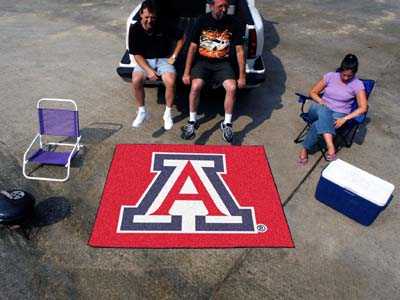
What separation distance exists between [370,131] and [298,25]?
4.79 m

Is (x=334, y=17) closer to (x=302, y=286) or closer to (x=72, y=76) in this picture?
(x=72, y=76)

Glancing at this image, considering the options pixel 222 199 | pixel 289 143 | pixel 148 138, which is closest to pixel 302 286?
pixel 222 199

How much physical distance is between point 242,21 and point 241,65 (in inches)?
35.6

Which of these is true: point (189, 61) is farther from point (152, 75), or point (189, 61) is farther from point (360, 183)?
point (360, 183)

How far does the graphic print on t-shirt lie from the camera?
521 centimetres

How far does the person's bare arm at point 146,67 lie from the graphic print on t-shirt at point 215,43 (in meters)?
0.72

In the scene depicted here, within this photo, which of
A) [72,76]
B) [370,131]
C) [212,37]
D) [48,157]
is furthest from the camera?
[72,76]

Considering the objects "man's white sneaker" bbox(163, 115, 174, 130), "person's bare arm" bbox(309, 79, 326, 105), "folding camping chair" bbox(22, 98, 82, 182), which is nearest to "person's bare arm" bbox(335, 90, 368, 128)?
"person's bare arm" bbox(309, 79, 326, 105)

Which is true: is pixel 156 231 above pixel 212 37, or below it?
below

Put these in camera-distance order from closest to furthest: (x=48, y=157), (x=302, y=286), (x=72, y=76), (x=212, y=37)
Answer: (x=302, y=286) < (x=48, y=157) < (x=212, y=37) < (x=72, y=76)

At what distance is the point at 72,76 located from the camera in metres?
6.89

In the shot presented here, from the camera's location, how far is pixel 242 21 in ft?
18.7

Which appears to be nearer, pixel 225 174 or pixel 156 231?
pixel 156 231

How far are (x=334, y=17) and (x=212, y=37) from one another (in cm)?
651
